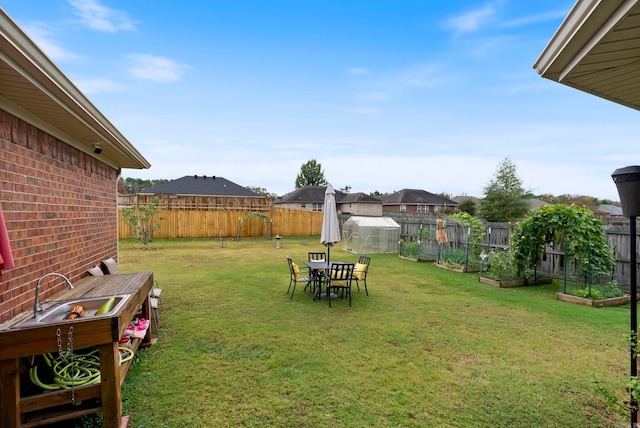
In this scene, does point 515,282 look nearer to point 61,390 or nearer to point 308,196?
point 61,390

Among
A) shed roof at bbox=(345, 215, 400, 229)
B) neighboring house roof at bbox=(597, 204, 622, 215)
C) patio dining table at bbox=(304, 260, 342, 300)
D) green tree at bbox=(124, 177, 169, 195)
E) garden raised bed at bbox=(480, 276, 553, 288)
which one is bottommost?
garden raised bed at bbox=(480, 276, 553, 288)

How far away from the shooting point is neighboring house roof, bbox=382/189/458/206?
41406 millimetres

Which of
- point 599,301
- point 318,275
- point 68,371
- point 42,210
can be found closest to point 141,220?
point 318,275

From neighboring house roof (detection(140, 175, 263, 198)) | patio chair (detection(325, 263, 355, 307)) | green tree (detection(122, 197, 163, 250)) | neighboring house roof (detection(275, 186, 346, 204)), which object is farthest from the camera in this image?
neighboring house roof (detection(275, 186, 346, 204))

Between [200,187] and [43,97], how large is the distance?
25.2 m

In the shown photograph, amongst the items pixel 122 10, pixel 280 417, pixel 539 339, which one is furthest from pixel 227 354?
pixel 122 10

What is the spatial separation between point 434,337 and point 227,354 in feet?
9.51

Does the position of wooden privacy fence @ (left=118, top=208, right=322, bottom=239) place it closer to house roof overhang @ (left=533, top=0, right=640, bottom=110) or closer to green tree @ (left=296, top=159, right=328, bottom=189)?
house roof overhang @ (left=533, top=0, right=640, bottom=110)

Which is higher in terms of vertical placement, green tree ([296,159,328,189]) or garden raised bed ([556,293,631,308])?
green tree ([296,159,328,189])

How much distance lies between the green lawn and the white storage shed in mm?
6692

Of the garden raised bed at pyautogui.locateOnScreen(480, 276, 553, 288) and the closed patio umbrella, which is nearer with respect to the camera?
the closed patio umbrella

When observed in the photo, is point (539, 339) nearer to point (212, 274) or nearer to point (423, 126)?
point (212, 274)

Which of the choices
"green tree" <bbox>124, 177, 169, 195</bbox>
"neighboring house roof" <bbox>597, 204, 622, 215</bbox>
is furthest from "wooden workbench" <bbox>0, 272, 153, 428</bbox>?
"neighboring house roof" <bbox>597, 204, 622, 215</bbox>

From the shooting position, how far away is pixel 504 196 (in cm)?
3259
